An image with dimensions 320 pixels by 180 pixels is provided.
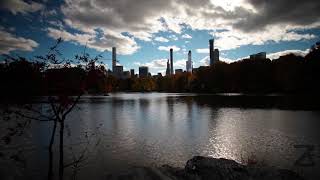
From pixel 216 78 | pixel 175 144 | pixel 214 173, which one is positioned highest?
pixel 216 78

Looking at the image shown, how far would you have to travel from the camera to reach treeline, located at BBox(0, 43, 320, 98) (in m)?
15.0

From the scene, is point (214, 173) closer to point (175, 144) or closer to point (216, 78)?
point (175, 144)

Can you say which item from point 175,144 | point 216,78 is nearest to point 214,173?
point 175,144

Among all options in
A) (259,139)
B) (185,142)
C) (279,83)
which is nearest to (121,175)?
(185,142)

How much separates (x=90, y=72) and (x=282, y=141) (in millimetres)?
20998

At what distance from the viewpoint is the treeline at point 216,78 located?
15.0 metres

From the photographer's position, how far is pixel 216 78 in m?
194

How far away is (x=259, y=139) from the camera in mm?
28531

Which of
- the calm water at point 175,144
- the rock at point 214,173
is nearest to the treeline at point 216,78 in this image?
the calm water at point 175,144

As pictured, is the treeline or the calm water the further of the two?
the calm water

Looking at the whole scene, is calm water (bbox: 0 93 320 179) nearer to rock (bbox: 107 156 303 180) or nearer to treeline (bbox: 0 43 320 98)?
treeline (bbox: 0 43 320 98)

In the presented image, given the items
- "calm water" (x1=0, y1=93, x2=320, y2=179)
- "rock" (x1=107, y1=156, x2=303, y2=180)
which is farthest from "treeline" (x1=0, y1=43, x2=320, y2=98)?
"rock" (x1=107, y1=156, x2=303, y2=180)

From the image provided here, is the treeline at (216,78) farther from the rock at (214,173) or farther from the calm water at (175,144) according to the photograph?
the rock at (214,173)

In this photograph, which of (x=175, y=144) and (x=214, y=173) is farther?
(x=175, y=144)
